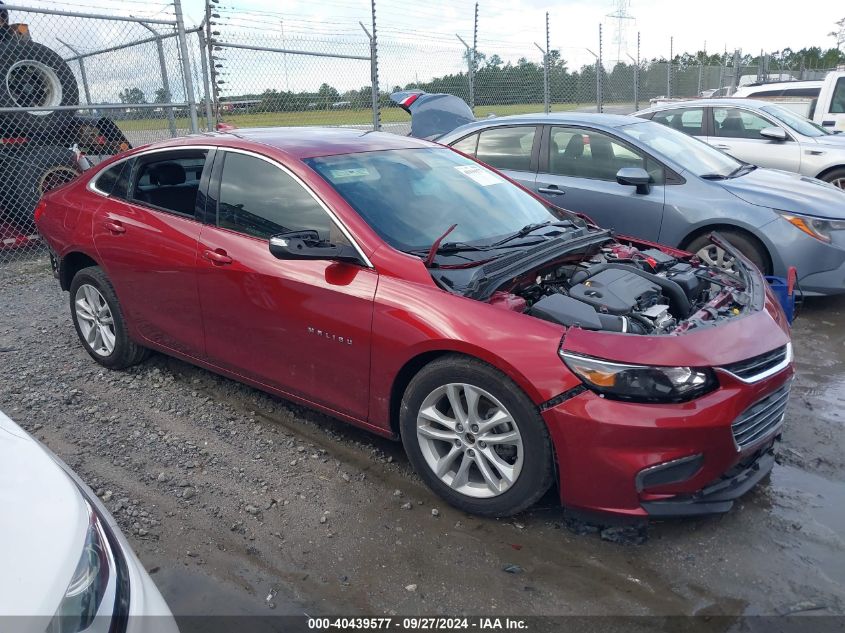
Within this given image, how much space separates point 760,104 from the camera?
28.7 feet

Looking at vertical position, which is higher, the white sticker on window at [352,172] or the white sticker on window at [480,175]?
the white sticker on window at [352,172]

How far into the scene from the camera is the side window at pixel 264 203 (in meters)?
→ 3.47

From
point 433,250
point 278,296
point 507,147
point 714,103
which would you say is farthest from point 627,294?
point 714,103

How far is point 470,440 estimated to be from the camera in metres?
3.00

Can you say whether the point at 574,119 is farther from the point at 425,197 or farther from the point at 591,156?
the point at 425,197

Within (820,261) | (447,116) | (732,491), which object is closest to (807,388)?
(820,261)

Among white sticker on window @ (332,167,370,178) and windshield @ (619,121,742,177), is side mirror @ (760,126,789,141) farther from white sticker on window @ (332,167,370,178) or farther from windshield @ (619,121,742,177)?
white sticker on window @ (332,167,370,178)

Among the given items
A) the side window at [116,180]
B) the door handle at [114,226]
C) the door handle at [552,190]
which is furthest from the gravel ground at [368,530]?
the door handle at [552,190]

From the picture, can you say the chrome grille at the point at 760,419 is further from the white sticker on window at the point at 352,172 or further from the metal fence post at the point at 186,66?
the metal fence post at the point at 186,66

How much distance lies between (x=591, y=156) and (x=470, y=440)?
13.0 ft

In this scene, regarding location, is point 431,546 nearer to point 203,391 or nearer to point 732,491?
point 732,491

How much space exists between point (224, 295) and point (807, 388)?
11.7 feet

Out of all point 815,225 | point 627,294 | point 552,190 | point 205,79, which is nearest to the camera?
point 627,294

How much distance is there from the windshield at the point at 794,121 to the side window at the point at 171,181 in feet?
24.2
